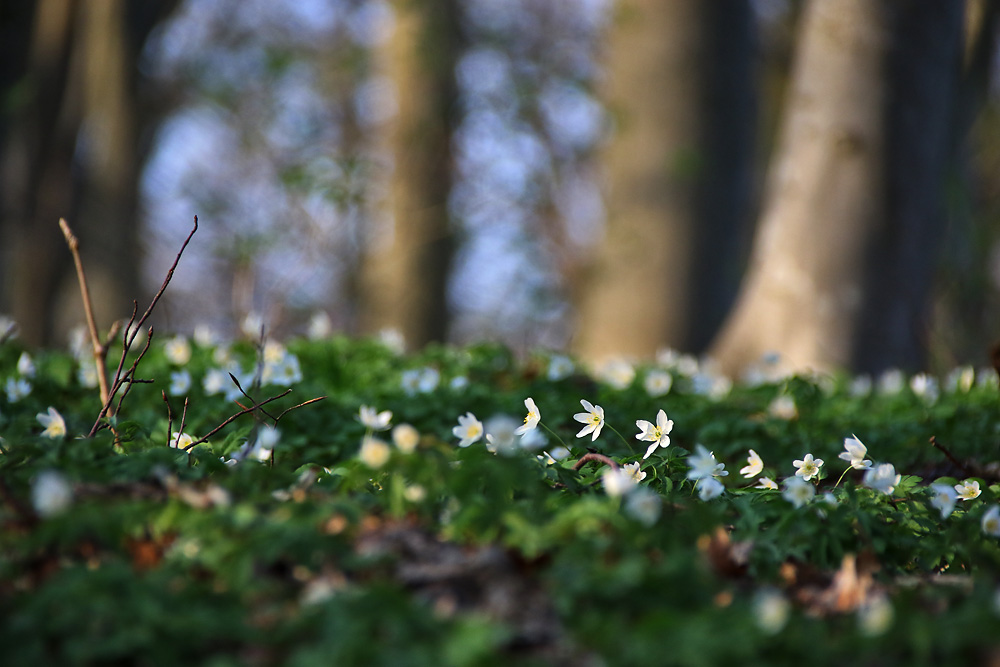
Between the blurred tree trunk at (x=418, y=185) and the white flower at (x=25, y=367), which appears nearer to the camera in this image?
the white flower at (x=25, y=367)

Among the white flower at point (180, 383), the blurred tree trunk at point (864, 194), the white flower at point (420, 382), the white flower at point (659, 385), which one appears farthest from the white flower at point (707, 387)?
the white flower at point (180, 383)

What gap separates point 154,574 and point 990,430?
2.72 metres

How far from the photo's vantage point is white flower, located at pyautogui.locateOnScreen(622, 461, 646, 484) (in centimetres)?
183

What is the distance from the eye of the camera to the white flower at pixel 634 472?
1.83 m

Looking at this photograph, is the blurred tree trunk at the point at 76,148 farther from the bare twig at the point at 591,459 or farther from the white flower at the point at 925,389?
the white flower at the point at 925,389

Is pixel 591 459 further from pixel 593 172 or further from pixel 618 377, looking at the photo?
pixel 593 172

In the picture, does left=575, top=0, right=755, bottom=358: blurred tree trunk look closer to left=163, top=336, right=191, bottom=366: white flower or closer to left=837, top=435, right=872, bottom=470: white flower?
left=163, top=336, right=191, bottom=366: white flower

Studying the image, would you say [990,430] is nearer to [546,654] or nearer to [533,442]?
[533,442]

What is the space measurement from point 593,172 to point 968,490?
11.4 metres

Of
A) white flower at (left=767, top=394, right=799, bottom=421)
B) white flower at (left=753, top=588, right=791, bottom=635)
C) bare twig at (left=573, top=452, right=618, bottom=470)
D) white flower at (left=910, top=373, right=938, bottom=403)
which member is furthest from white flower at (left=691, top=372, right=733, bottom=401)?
white flower at (left=753, top=588, right=791, bottom=635)

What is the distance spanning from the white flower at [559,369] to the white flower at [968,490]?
1590mm

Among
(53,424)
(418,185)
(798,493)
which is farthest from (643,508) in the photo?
(418,185)

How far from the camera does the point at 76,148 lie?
24.1 ft

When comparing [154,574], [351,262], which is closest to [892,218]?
[154,574]
